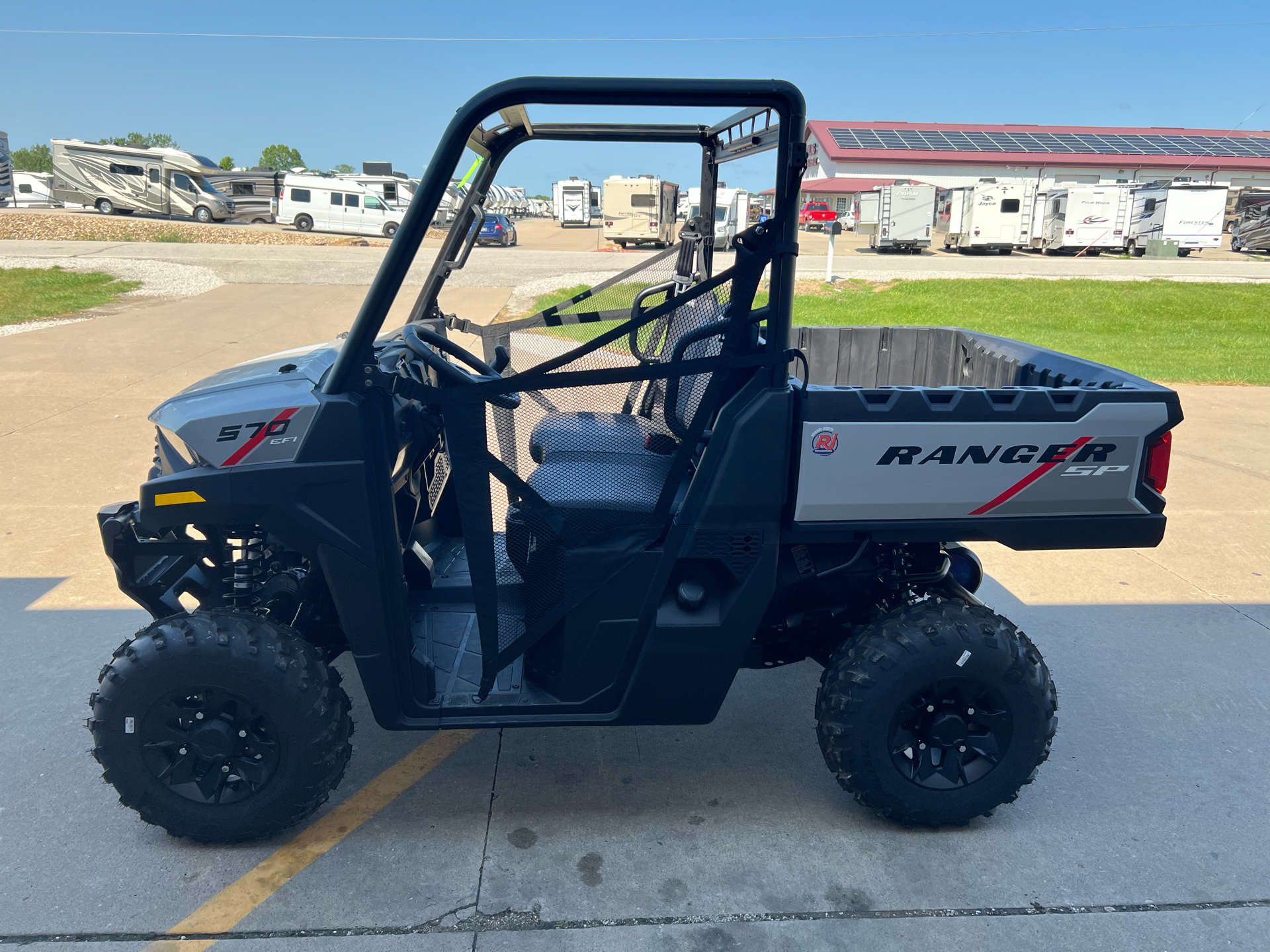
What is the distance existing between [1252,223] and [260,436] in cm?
4064

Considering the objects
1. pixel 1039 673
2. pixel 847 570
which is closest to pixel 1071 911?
pixel 1039 673

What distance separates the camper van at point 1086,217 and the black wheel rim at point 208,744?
Answer: 34976 millimetres

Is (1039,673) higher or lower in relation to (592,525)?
lower

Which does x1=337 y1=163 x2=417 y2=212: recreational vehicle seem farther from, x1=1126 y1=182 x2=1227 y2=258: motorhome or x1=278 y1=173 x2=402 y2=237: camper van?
x1=1126 y1=182 x2=1227 y2=258: motorhome

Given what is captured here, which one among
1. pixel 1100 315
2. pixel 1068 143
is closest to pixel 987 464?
pixel 1100 315

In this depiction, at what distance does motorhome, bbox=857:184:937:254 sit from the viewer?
108 feet

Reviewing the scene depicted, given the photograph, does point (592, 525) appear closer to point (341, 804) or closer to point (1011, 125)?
point (341, 804)

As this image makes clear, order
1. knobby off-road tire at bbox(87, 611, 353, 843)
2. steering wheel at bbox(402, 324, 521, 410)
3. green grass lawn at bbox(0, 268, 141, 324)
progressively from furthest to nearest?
green grass lawn at bbox(0, 268, 141, 324)
knobby off-road tire at bbox(87, 611, 353, 843)
steering wheel at bbox(402, 324, 521, 410)

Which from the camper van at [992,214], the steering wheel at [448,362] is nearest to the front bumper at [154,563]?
the steering wheel at [448,362]

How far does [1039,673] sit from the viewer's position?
2.93m

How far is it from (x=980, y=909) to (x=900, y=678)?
2.18 feet

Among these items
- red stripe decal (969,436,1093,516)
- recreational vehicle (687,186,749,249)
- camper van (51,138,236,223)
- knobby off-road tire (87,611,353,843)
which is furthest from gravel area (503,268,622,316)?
camper van (51,138,236,223)

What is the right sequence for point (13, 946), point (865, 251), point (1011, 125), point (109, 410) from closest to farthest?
point (13, 946), point (109, 410), point (865, 251), point (1011, 125)

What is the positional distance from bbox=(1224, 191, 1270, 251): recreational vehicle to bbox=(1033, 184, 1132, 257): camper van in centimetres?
492
